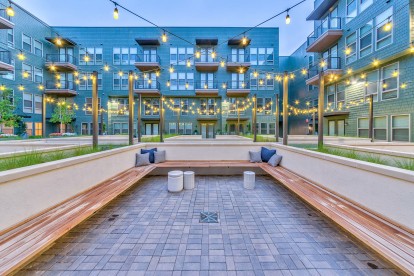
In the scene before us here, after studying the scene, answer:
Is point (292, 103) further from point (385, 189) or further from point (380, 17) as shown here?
point (385, 189)

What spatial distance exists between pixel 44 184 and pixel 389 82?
52.9 ft

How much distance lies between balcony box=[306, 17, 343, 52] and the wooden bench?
1482 cm

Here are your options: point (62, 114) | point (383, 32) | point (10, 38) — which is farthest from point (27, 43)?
point (383, 32)

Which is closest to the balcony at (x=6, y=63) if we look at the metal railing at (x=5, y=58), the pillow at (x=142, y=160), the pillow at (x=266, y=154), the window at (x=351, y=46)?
the metal railing at (x=5, y=58)

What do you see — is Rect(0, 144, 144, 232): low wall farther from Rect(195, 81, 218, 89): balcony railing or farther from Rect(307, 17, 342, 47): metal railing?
Rect(195, 81, 218, 89): balcony railing

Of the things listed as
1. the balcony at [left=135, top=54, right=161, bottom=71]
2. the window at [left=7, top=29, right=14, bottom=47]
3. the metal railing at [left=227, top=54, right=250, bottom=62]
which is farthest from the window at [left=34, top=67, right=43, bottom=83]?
the metal railing at [left=227, top=54, right=250, bottom=62]

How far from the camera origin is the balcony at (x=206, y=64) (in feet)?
69.4

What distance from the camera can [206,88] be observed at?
2139cm

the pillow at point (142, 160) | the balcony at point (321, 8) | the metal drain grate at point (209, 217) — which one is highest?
the balcony at point (321, 8)

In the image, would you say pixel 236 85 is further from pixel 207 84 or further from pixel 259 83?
pixel 207 84

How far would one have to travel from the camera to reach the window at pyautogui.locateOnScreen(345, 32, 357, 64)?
44.1ft

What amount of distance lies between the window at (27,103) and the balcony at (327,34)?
25.9 metres

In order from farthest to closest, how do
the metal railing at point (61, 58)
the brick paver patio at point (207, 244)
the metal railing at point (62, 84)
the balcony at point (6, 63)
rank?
the metal railing at point (61, 58) → the metal railing at point (62, 84) → the balcony at point (6, 63) → the brick paver patio at point (207, 244)

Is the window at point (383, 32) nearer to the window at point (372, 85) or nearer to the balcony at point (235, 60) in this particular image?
the window at point (372, 85)
